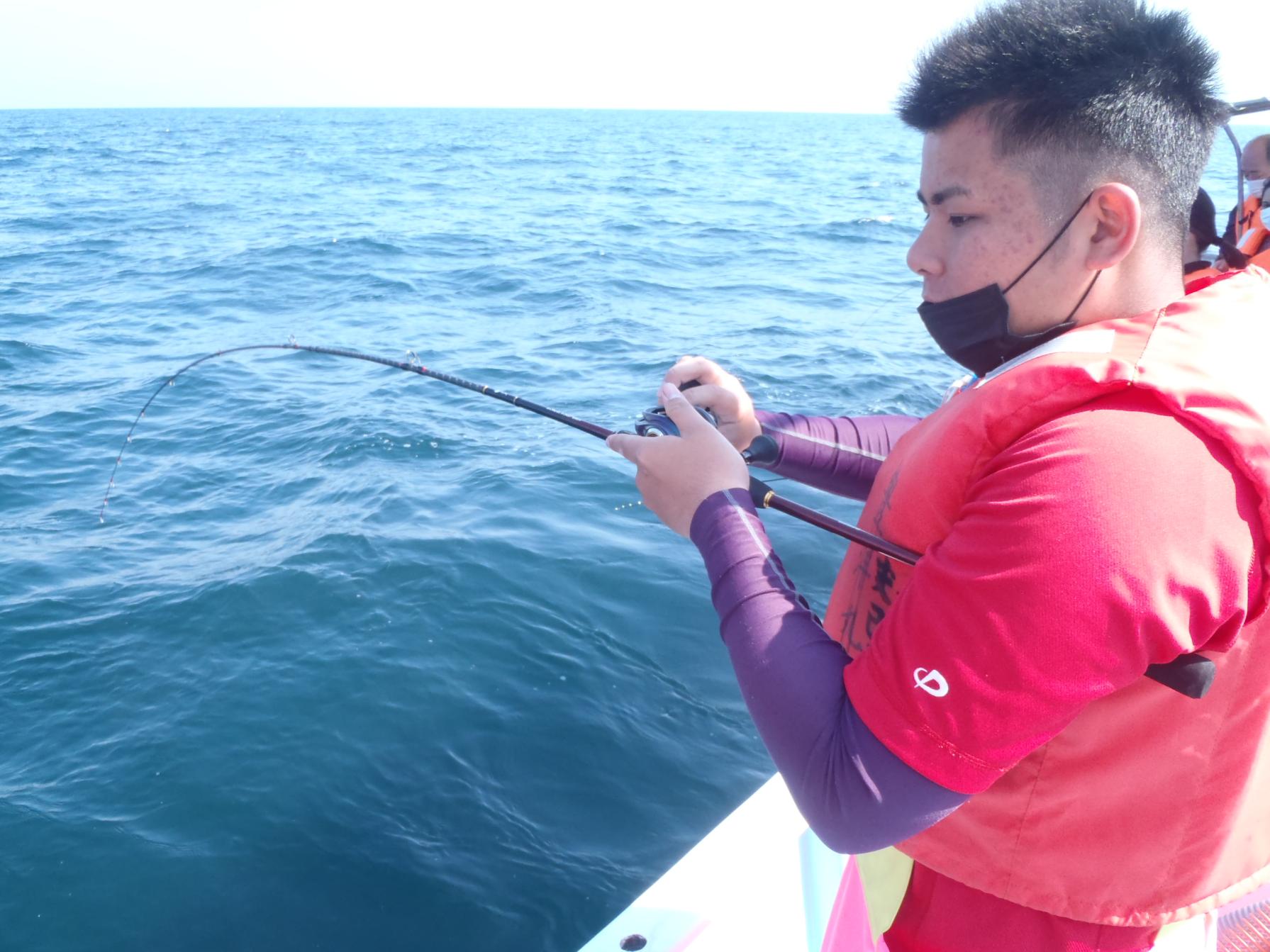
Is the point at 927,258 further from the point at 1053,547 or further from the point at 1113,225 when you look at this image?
the point at 1053,547

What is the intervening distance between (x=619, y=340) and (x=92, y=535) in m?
5.41

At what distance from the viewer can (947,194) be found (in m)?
1.27

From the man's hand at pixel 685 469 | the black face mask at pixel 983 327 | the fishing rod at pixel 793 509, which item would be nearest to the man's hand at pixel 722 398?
the fishing rod at pixel 793 509

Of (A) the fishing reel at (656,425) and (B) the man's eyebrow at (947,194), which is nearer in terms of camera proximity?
(B) the man's eyebrow at (947,194)

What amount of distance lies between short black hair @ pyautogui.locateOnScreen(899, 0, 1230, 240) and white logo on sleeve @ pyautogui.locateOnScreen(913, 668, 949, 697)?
610mm

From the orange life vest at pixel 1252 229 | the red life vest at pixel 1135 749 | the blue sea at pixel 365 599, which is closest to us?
the red life vest at pixel 1135 749

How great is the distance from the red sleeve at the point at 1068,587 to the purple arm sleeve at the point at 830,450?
3.17ft

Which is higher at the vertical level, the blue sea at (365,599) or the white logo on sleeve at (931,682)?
the white logo on sleeve at (931,682)

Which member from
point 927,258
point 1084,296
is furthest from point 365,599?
point 1084,296

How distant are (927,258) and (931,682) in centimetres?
62

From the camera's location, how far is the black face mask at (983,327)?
1254 millimetres

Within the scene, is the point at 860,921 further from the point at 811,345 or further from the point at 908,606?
the point at 811,345

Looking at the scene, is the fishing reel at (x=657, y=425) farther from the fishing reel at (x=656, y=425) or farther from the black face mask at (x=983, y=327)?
the black face mask at (x=983, y=327)

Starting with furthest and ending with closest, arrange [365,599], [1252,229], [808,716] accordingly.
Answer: [1252,229]
[365,599]
[808,716]
